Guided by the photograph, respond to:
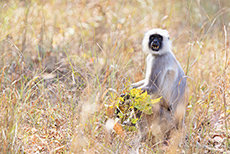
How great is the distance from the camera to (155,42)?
3764mm

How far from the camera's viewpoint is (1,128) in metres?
2.75

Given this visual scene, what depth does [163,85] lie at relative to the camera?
3.82m

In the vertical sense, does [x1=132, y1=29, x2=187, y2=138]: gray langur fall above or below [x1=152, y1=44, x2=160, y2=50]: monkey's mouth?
below

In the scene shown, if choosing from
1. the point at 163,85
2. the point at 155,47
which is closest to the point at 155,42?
the point at 155,47

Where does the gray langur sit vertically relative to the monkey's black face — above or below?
below

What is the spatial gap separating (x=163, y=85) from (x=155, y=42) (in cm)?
56

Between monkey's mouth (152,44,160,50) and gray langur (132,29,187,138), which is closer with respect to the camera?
gray langur (132,29,187,138)

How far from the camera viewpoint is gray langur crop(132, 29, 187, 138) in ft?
12.0

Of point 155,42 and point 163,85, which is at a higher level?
point 155,42

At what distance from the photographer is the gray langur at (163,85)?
145 inches

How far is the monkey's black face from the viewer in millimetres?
3766

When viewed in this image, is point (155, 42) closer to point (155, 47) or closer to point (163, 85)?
point (155, 47)

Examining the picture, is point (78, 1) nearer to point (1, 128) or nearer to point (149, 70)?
point (149, 70)

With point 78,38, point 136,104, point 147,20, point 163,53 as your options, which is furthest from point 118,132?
point 147,20
